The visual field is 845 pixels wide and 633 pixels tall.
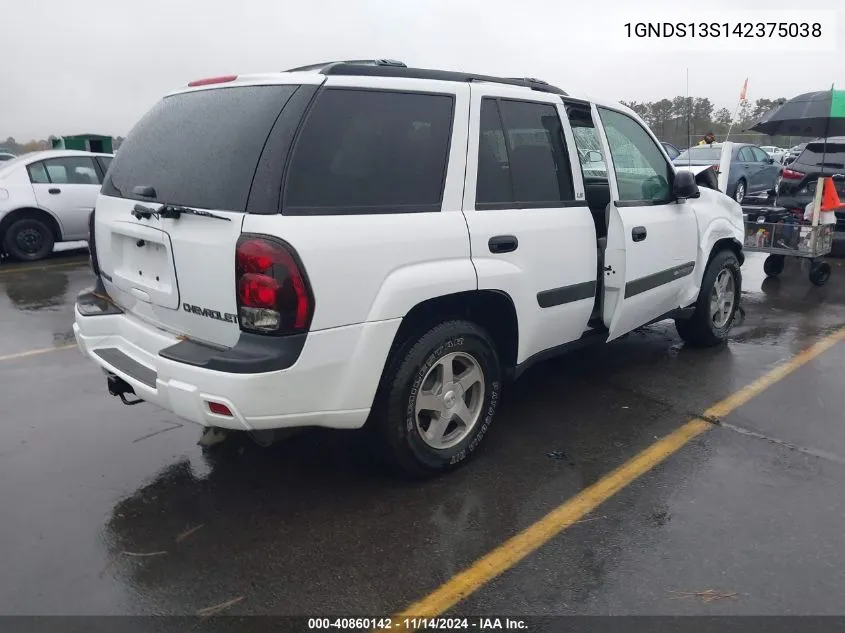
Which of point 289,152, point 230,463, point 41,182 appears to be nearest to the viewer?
point 289,152

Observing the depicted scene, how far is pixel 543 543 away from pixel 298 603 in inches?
41.7

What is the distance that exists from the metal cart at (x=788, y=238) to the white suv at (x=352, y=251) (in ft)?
15.0

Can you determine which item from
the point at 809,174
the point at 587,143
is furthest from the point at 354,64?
the point at 809,174

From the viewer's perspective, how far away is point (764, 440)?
3.88 m

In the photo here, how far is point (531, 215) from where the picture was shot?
363 cm

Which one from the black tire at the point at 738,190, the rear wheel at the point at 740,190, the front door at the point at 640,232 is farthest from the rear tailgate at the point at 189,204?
the rear wheel at the point at 740,190

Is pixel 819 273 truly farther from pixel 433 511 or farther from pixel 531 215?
pixel 433 511

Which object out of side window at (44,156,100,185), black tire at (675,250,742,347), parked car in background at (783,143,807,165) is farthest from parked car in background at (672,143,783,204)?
side window at (44,156,100,185)

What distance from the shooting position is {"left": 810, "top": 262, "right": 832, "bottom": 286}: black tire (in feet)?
26.3

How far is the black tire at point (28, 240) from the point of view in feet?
31.7

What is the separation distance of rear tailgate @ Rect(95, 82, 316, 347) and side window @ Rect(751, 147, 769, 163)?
1687cm

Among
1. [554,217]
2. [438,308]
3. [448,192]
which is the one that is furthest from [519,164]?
[438,308]

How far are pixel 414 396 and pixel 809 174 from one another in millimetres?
9918

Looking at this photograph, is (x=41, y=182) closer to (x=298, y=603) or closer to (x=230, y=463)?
(x=230, y=463)
